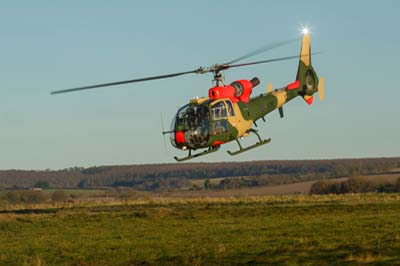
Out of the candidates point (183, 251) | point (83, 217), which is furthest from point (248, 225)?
point (83, 217)

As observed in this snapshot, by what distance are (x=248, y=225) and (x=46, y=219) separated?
680 inches

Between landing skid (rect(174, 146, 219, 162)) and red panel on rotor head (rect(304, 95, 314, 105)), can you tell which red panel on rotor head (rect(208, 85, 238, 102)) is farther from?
red panel on rotor head (rect(304, 95, 314, 105))

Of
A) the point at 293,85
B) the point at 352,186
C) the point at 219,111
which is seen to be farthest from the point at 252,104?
the point at 352,186

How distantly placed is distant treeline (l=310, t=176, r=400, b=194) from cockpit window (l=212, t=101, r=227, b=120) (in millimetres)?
77836

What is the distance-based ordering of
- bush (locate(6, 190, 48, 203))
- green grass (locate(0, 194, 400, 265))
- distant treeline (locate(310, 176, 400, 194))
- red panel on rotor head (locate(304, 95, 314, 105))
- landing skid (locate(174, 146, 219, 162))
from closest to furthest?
green grass (locate(0, 194, 400, 265)) < landing skid (locate(174, 146, 219, 162)) < red panel on rotor head (locate(304, 95, 314, 105)) < distant treeline (locate(310, 176, 400, 194)) < bush (locate(6, 190, 48, 203))

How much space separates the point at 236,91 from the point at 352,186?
82.2 meters

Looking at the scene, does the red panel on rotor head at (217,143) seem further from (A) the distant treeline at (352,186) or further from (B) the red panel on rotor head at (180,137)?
(A) the distant treeline at (352,186)

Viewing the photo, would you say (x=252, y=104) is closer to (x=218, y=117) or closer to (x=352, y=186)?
(x=218, y=117)

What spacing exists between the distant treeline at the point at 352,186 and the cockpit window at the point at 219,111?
77.8 metres

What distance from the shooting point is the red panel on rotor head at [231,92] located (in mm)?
43156

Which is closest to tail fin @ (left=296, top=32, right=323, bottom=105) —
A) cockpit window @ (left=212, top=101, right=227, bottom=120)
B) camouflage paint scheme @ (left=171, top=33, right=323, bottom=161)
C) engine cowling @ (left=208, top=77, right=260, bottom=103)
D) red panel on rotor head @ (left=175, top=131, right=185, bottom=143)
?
camouflage paint scheme @ (left=171, top=33, right=323, bottom=161)

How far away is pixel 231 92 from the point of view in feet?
144

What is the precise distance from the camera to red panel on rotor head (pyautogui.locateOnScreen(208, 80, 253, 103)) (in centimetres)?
4316

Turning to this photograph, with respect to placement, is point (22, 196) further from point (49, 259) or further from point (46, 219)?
point (49, 259)
